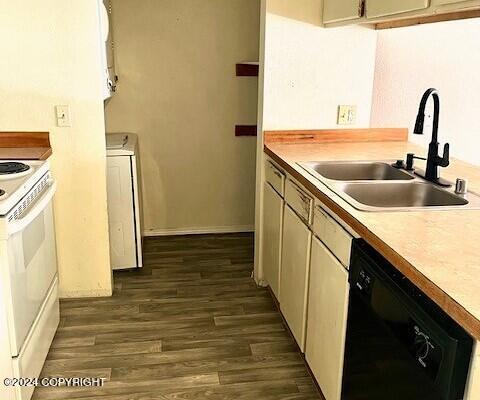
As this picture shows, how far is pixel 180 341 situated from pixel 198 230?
167 cm

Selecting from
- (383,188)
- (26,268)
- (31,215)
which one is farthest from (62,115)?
(383,188)

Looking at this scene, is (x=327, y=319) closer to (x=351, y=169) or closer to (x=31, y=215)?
(x=351, y=169)

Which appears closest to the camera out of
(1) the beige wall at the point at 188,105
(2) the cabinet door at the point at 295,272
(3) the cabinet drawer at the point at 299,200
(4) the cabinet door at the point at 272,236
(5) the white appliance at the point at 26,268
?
(5) the white appliance at the point at 26,268

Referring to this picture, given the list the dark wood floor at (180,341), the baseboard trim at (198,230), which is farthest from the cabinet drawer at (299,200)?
the baseboard trim at (198,230)

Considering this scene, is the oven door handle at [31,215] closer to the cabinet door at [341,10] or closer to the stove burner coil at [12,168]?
the stove burner coil at [12,168]

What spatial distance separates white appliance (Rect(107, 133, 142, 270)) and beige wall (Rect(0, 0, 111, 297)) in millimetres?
330

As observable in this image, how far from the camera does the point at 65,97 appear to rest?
2.77 meters

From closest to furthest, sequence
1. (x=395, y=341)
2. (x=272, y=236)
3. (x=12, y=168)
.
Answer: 1. (x=395, y=341)
2. (x=12, y=168)
3. (x=272, y=236)

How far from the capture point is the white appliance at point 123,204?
3.24 metres

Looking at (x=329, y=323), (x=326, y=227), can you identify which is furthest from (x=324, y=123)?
(x=329, y=323)

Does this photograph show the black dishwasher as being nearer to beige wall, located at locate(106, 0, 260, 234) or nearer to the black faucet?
the black faucet

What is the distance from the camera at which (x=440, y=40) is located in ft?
8.76

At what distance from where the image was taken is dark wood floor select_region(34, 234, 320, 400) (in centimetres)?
228

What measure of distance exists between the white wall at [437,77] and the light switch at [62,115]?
70.7 inches
